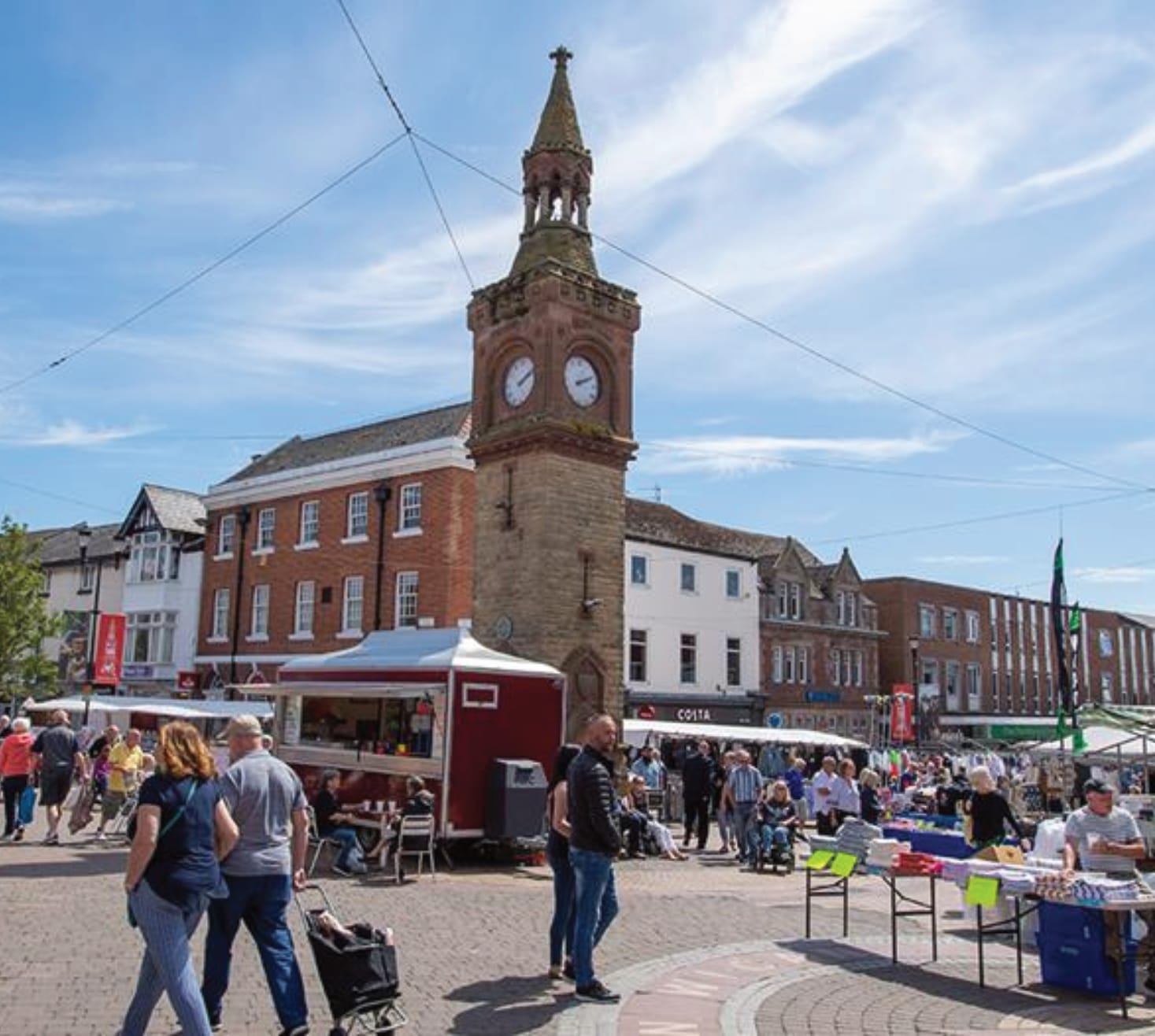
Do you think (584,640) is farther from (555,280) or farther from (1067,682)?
(1067,682)

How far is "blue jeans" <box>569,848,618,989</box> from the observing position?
691cm

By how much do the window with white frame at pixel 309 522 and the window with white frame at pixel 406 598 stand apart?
14.6ft

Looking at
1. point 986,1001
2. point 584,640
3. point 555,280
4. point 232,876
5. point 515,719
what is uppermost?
point 555,280

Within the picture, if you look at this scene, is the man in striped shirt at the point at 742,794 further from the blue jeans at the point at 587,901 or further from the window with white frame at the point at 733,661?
the window with white frame at the point at 733,661

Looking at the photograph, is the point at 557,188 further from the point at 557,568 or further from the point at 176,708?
the point at 176,708

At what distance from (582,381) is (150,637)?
2506cm

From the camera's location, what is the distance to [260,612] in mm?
34938

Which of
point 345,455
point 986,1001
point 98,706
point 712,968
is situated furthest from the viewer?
point 345,455

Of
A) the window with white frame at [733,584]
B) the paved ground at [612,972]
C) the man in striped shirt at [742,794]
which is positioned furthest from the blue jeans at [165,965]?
the window with white frame at [733,584]

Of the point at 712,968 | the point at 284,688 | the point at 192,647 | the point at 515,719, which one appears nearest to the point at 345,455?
the point at 192,647

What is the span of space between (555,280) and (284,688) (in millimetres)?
8839

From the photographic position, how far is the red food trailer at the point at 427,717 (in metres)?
14.0

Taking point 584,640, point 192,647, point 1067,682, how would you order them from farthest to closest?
1. point 192,647
2. point 1067,682
3. point 584,640

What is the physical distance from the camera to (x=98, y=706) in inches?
938
